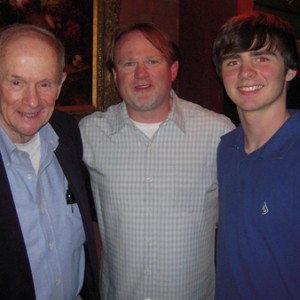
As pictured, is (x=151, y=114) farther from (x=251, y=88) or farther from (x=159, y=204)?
(x=251, y=88)

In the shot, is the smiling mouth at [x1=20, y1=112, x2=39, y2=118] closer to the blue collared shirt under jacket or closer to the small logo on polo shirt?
the blue collared shirt under jacket

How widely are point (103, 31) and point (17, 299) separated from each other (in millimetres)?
2147

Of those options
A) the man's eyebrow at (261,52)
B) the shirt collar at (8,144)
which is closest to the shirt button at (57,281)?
the shirt collar at (8,144)

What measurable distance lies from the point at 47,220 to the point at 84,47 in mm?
1717

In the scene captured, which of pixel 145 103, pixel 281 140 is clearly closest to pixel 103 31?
pixel 145 103

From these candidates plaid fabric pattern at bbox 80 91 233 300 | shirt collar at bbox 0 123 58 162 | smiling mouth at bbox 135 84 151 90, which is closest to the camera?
shirt collar at bbox 0 123 58 162

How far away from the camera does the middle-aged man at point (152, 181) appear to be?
69.2 inches

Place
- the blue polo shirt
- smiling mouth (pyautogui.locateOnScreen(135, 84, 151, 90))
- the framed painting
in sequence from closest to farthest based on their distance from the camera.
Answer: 1. the blue polo shirt
2. smiling mouth (pyautogui.locateOnScreen(135, 84, 151, 90))
3. the framed painting

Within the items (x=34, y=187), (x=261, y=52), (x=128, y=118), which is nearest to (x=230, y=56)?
(x=261, y=52)

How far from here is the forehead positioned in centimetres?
193

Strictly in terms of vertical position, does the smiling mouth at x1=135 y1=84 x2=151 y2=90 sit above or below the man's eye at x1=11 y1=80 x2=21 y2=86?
below

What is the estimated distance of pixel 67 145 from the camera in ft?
5.66

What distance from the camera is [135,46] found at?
1940mm

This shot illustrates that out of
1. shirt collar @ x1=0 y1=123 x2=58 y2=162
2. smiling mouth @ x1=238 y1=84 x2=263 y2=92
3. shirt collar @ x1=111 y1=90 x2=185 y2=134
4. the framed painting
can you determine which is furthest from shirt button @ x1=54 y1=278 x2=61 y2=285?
the framed painting
